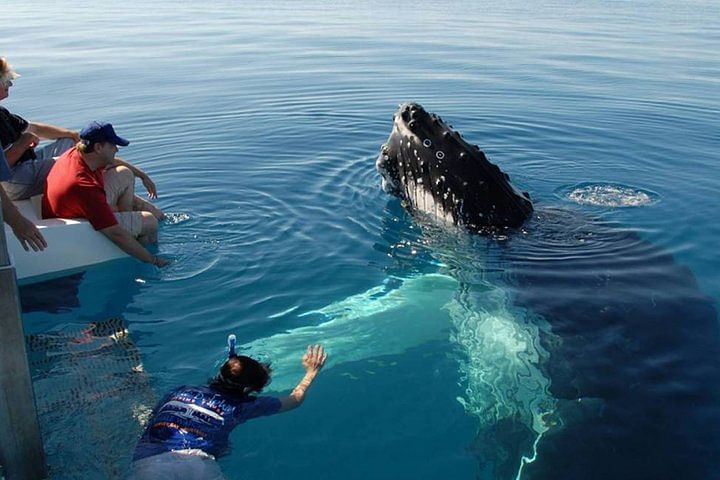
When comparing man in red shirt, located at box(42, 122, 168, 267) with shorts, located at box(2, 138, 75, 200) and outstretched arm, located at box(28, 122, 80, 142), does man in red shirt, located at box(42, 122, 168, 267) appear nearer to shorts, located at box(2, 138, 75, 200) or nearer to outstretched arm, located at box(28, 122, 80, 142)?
shorts, located at box(2, 138, 75, 200)

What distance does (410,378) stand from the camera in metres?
7.07

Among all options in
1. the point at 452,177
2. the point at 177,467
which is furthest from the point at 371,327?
the point at 177,467

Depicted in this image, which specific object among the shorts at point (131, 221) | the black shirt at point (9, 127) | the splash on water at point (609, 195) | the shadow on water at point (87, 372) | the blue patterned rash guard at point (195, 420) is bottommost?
the shadow on water at point (87, 372)

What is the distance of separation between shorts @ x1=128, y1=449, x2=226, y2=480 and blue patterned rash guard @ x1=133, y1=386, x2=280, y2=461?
81mm

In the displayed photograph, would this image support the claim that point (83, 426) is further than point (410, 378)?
No

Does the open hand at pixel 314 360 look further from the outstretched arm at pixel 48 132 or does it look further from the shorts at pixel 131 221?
the outstretched arm at pixel 48 132

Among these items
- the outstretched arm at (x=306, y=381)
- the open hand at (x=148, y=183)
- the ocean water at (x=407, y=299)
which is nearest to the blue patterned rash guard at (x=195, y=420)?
the outstretched arm at (x=306, y=381)

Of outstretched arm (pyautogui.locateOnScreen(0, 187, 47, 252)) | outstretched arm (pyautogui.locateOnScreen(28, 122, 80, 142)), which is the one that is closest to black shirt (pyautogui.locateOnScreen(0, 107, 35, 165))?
outstretched arm (pyautogui.locateOnScreen(28, 122, 80, 142))

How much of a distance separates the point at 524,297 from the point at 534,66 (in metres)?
17.8

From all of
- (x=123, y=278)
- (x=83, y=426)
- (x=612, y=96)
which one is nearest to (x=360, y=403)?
(x=83, y=426)

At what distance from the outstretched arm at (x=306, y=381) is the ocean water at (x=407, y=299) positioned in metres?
0.42

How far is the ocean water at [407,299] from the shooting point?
6051mm

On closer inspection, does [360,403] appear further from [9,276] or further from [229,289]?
[9,276]

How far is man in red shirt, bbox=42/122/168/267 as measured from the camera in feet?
27.2
